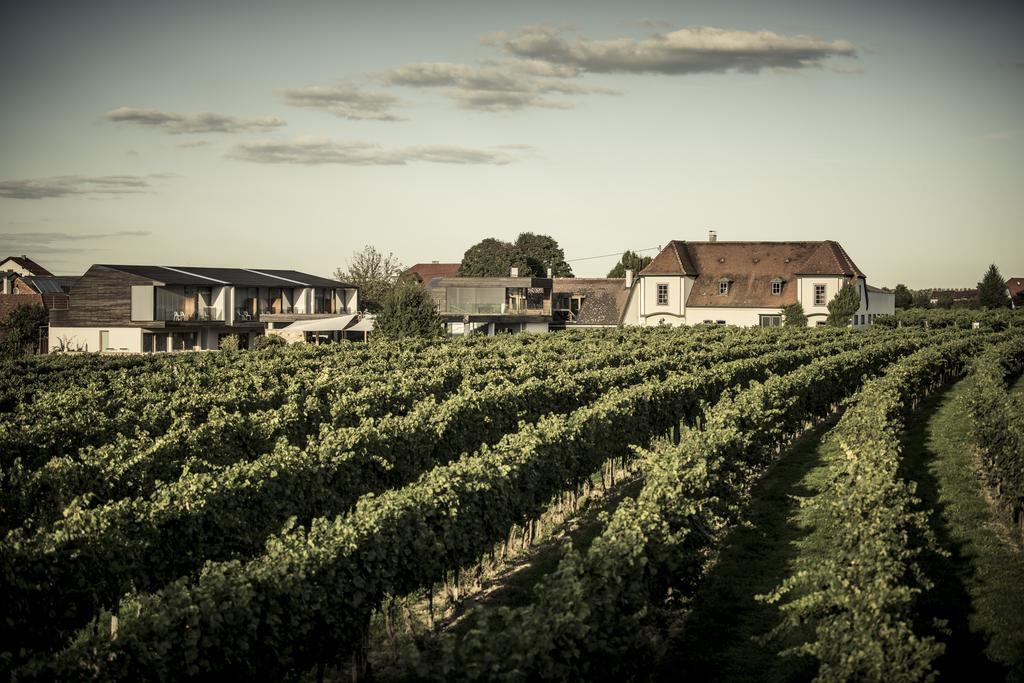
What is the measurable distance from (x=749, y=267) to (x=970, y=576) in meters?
70.1

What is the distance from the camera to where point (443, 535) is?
1399 centimetres

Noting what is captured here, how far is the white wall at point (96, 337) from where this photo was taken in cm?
7444

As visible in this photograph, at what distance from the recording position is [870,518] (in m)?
13.2

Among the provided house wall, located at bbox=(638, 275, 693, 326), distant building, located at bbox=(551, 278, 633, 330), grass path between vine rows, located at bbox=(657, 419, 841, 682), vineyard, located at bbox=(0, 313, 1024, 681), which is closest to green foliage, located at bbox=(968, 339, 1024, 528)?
vineyard, located at bbox=(0, 313, 1024, 681)

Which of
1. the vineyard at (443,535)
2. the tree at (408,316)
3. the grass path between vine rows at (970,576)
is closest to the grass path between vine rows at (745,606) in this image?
the vineyard at (443,535)

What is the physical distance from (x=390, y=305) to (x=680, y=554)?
5098 cm

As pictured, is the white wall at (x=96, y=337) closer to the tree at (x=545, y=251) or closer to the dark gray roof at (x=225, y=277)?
the dark gray roof at (x=225, y=277)

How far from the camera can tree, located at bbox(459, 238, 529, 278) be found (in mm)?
118188

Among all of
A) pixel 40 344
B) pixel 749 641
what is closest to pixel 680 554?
pixel 749 641

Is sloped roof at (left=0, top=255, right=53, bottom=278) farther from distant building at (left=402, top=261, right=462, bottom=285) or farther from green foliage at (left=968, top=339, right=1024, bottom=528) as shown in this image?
green foliage at (left=968, top=339, right=1024, bottom=528)

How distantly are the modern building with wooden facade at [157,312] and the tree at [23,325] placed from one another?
5.26 ft

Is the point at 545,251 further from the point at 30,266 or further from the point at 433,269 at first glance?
the point at 30,266

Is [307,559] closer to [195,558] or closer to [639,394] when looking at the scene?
[195,558]

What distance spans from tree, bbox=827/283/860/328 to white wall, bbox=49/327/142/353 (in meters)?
54.4
